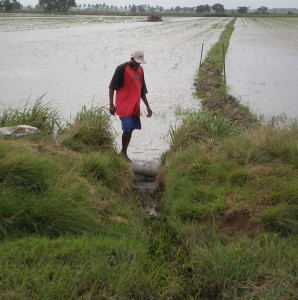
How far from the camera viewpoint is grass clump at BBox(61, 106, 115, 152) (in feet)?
20.4

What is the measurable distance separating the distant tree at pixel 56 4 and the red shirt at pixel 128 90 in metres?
91.1

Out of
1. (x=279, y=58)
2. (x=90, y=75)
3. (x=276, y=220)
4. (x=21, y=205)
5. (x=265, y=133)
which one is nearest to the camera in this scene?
(x=21, y=205)

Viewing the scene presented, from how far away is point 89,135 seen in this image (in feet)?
21.2

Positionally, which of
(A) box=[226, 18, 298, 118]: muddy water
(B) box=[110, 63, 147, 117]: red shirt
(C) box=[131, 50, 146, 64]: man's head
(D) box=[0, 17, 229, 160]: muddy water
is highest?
(C) box=[131, 50, 146, 64]: man's head

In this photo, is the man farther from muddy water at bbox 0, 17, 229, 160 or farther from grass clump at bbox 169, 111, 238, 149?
muddy water at bbox 0, 17, 229, 160

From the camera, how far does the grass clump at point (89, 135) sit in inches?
245

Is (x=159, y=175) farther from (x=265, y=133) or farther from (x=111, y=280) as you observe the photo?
(x=111, y=280)

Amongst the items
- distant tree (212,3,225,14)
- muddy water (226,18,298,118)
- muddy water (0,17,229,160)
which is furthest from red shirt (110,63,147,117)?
distant tree (212,3,225,14)

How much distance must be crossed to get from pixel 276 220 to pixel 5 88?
9895mm

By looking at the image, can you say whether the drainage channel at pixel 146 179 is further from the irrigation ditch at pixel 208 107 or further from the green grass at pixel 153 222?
the green grass at pixel 153 222

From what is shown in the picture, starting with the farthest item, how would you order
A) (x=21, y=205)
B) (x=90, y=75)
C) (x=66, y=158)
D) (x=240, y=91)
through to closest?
(x=90, y=75), (x=240, y=91), (x=66, y=158), (x=21, y=205)

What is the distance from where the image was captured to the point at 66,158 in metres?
5.42

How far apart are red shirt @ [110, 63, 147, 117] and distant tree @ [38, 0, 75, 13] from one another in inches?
3587

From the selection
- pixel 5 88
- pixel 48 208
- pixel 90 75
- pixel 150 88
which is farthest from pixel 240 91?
pixel 48 208
